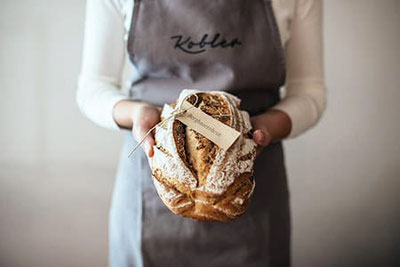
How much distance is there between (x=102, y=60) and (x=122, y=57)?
48 mm

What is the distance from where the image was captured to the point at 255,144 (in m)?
0.70

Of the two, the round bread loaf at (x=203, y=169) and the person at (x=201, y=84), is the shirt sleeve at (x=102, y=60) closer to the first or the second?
the person at (x=201, y=84)

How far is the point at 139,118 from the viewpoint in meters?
0.74

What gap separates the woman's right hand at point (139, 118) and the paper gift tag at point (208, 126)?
0.08 meters

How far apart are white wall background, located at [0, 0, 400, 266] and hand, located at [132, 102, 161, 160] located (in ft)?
2.11

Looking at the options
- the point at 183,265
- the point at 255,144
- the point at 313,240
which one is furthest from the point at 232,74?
the point at 313,240

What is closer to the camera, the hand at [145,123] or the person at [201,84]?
the hand at [145,123]

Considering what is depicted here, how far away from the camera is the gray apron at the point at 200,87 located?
829mm

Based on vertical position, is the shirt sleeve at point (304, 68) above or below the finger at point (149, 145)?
above

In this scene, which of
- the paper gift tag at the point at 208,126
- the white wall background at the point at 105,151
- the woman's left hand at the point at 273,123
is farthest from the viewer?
the white wall background at the point at 105,151

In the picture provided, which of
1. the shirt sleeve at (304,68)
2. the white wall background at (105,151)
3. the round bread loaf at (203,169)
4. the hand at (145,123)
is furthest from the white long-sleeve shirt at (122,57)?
the white wall background at (105,151)

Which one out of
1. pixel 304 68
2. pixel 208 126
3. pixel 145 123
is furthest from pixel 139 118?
pixel 304 68

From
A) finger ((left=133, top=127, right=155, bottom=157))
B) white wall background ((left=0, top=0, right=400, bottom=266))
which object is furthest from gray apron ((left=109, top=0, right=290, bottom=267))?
white wall background ((left=0, top=0, right=400, bottom=266))

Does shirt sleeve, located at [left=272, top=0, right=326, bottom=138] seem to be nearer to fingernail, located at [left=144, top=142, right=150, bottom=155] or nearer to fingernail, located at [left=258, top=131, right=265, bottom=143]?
fingernail, located at [left=258, top=131, right=265, bottom=143]
